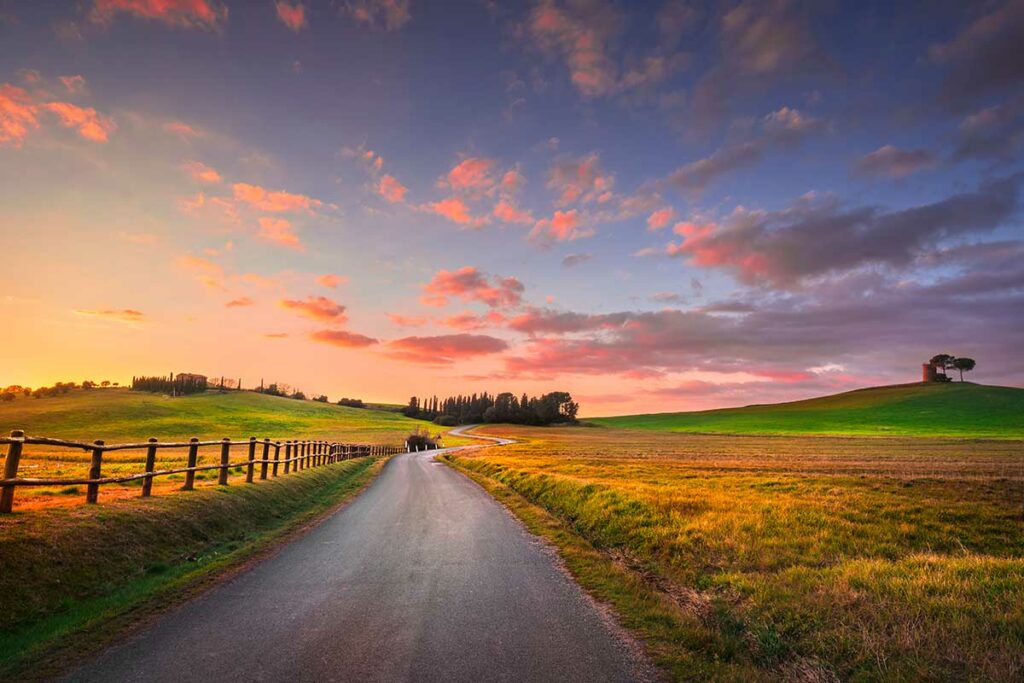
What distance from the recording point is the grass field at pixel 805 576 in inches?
235

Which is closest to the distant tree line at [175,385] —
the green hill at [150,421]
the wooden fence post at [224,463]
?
the green hill at [150,421]

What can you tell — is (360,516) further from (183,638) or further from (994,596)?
(994,596)

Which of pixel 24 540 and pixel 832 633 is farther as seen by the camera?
pixel 24 540

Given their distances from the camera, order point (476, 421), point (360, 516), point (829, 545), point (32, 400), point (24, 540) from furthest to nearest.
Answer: point (476, 421) → point (32, 400) → point (360, 516) → point (829, 545) → point (24, 540)

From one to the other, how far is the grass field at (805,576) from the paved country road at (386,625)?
0.95 metres

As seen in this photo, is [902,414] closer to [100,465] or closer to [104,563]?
[100,465]

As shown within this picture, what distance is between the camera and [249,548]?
1150 centimetres

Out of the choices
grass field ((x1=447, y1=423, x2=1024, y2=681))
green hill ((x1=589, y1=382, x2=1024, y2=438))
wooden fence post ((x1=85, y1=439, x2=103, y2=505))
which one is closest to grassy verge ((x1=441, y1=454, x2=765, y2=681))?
grass field ((x1=447, y1=423, x2=1024, y2=681))

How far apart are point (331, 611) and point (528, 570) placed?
12.3 ft

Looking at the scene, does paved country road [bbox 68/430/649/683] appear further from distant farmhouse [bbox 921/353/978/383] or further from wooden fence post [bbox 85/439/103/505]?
distant farmhouse [bbox 921/353/978/383]

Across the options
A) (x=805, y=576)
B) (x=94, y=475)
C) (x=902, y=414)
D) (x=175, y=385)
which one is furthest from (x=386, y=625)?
(x=175, y=385)

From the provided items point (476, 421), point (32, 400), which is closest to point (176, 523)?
point (32, 400)

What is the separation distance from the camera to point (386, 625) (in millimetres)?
6844

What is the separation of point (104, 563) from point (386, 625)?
5976mm
